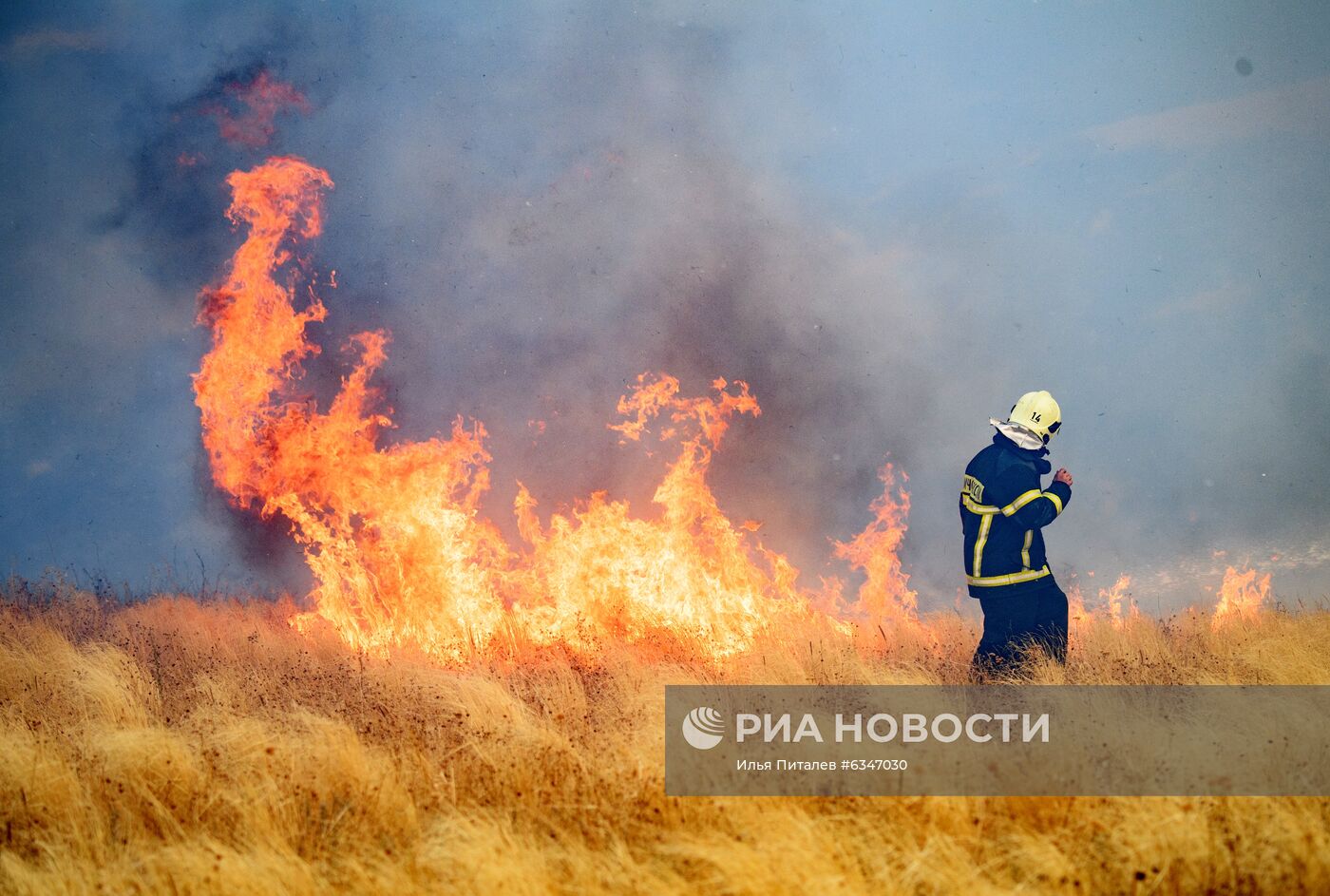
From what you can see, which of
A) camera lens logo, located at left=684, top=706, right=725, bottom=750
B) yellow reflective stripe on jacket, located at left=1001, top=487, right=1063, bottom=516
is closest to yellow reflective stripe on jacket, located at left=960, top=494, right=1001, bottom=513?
yellow reflective stripe on jacket, located at left=1001, top=487, right=1063, bottom=516

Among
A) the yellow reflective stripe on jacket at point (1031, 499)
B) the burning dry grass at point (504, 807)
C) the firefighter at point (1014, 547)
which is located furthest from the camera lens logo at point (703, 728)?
the yellow reflective stripe on jacket at point (1031, 499)

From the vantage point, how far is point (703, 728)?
20.6ft

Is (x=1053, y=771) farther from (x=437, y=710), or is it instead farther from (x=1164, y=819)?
(x=437, y=710)

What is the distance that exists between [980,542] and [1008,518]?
0.32 meters

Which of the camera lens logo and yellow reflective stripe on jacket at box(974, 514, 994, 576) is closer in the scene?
the camera lens logo

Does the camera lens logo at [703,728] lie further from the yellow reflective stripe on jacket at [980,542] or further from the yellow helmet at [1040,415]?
the yellow helmet at [1040,415]

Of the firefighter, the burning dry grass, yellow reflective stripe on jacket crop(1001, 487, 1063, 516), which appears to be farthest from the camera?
the firefighter

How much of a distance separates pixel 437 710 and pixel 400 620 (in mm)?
3429

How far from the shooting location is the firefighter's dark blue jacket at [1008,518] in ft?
23.0

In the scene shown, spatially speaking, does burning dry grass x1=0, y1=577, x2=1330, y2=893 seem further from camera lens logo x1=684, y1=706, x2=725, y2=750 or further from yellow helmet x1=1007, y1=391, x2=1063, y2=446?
yellow helmet x1=1007, y1=391, x2=1063, y2=446

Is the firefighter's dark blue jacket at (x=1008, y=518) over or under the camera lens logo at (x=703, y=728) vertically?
over

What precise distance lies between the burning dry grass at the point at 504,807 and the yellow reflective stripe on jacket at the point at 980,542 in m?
1.03

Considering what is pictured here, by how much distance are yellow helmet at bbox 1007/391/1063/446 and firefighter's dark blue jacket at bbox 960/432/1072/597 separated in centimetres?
17

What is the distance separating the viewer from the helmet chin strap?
283 inches
